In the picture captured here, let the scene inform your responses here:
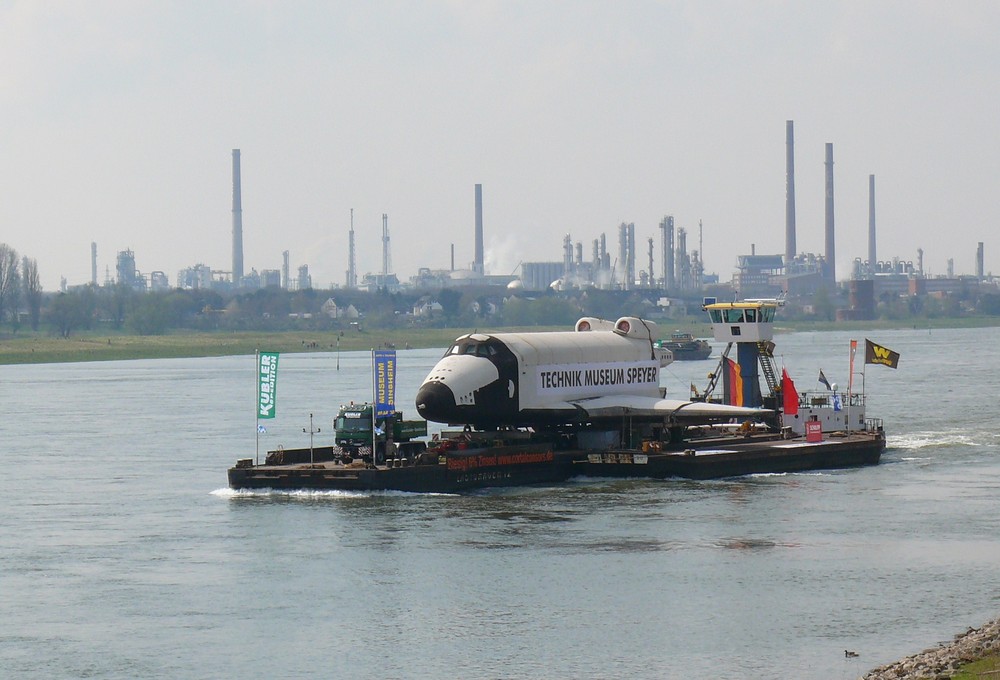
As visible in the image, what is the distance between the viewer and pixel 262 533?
57.2 meters

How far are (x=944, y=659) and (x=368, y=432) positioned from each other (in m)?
35.3

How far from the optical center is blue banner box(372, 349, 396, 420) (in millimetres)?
65188

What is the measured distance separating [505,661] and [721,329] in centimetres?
4851

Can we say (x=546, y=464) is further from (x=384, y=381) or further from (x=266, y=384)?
(x=266, y=384)

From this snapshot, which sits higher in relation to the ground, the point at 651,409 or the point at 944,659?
the point at 651,409

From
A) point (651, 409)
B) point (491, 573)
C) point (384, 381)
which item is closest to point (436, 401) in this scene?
point (384, 381)

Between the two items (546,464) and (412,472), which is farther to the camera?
(546,464)

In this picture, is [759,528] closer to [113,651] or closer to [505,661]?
[505,661]

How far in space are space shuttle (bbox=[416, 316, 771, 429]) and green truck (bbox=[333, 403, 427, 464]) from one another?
1.34m

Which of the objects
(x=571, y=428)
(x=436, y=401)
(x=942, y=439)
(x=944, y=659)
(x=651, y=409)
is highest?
(x=436, y=401)

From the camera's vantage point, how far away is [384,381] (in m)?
65.7

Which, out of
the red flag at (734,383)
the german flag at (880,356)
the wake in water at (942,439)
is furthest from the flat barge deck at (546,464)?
the wake in water at (942,439)

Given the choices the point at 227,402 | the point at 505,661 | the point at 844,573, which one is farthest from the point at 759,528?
the point at 227,402

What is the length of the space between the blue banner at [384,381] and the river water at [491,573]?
3.88 metres
